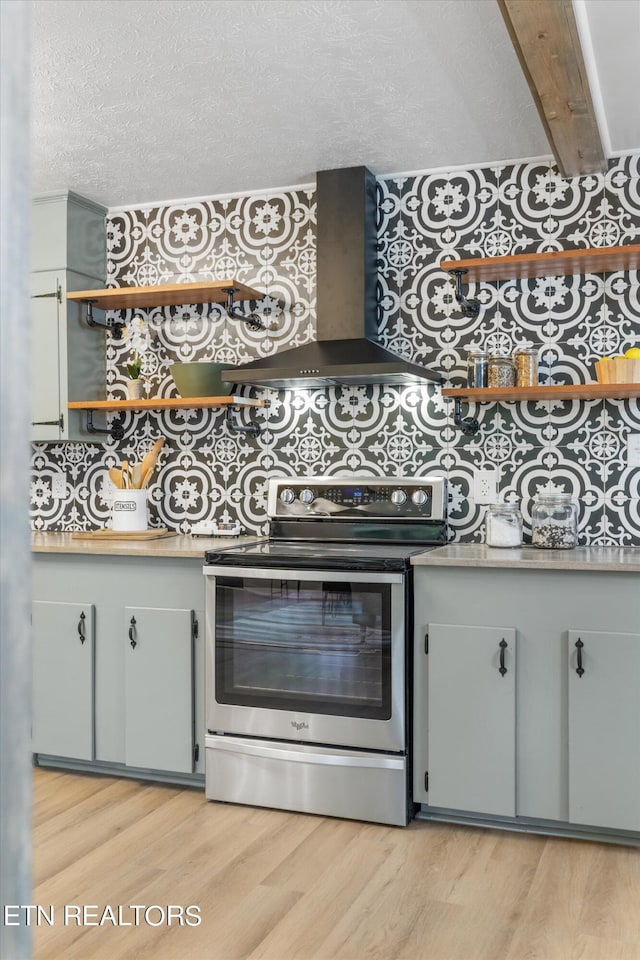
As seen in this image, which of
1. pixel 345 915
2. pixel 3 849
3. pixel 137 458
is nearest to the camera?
pixel 3 849

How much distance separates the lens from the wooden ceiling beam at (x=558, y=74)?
6.79 feet

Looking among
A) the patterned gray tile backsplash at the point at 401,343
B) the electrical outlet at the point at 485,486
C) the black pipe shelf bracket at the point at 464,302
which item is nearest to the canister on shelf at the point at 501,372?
the patterned gray tile backsplash at the point at 401,343

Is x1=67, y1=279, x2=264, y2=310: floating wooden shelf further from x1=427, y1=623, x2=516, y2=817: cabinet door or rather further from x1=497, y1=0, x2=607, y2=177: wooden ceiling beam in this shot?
x1=427, y1=623, x2=516, y2=817: cabinet door

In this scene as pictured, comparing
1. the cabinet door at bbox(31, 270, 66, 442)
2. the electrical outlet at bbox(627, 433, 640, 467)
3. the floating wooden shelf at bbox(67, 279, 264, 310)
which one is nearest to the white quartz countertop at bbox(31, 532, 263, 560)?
the cabinet door at bbox(31, 270, 66, 442)

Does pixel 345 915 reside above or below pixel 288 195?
below

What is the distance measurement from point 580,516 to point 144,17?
2.31 m

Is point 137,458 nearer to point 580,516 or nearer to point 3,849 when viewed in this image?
point 580,516

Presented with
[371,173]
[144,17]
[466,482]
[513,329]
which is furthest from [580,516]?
[144,17]

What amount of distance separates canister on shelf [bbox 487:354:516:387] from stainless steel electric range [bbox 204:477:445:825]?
72 centimetres

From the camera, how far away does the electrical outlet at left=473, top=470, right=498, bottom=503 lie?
11.3 ft

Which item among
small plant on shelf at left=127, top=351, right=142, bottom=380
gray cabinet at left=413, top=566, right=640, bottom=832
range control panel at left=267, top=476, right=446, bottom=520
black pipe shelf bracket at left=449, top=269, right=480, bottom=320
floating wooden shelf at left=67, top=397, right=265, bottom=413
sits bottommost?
gray cabinet at left=413, top=566, right=640, bottom=832

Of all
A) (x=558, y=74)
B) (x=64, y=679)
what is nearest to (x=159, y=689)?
(x=64, y=679)

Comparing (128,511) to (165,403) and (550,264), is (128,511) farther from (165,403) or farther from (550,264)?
(550,264)

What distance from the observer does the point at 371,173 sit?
355cm
